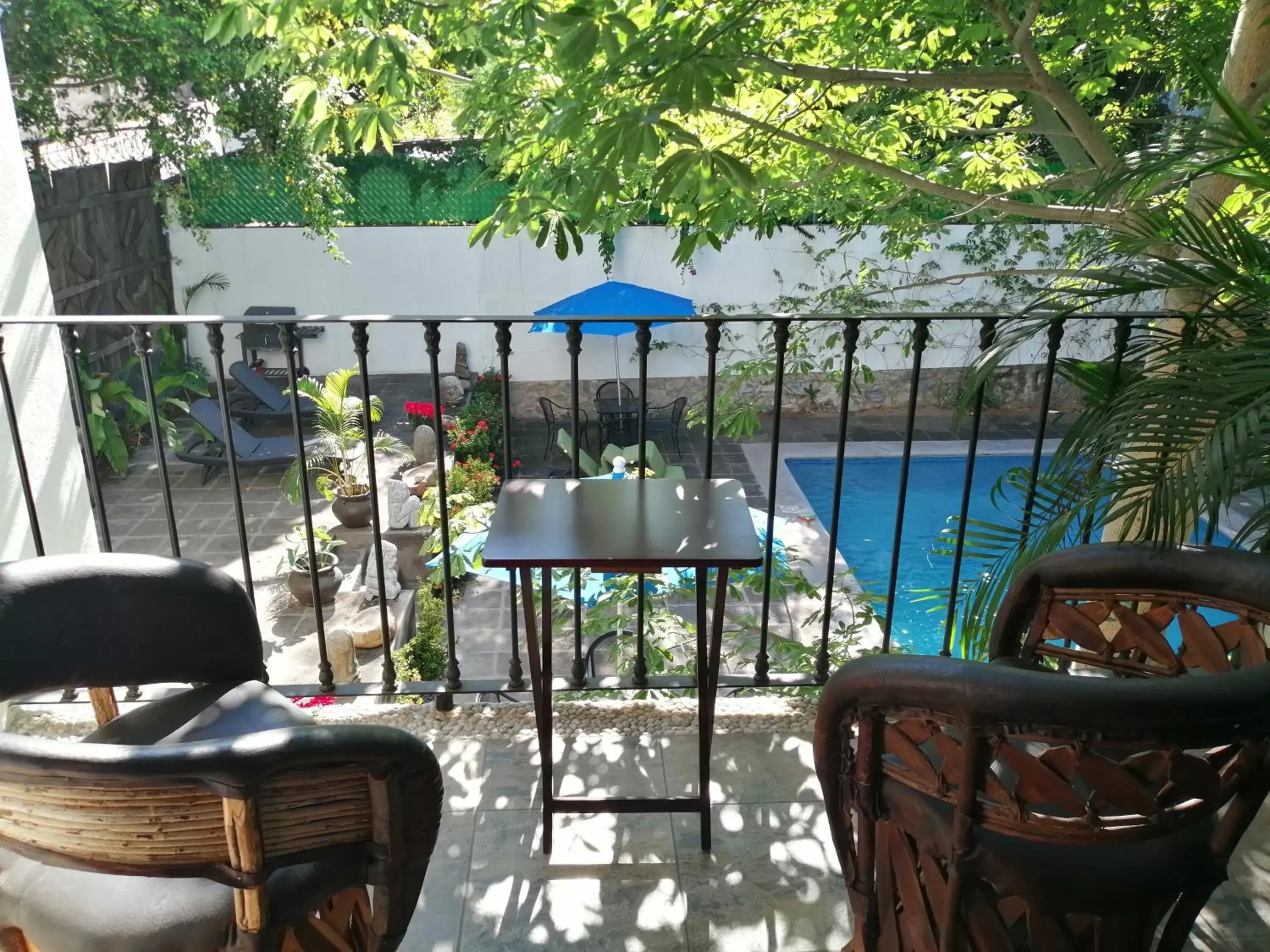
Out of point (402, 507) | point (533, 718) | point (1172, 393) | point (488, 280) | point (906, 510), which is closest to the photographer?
point (1172, 393)

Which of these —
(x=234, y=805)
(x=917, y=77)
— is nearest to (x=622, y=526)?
(x=234, y=805)

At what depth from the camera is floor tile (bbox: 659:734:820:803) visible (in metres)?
2.15

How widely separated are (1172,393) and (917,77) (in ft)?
4.70

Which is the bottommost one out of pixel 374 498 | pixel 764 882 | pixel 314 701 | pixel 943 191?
pixel 314 701

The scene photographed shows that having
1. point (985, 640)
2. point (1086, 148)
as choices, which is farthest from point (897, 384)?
point (985, 640)

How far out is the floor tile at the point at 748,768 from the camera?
2.15m

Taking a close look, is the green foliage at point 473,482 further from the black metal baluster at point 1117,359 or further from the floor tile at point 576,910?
the black metal baluster at point 1117,359

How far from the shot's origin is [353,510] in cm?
803

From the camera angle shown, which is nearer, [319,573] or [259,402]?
[319,573]

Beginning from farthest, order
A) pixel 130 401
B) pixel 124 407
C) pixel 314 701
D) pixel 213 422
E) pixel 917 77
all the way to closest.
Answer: pixel 124 407 < pixel 130 401 < pixel 213 422 < pixel 314 701 < pixel 917 77

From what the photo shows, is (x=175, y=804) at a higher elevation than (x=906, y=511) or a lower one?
higher

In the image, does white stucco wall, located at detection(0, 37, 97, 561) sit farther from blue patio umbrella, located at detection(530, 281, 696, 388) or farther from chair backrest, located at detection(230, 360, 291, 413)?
chair backrest, located at detection(230, 360, 291, 413)

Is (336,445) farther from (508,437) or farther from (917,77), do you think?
(917,77)

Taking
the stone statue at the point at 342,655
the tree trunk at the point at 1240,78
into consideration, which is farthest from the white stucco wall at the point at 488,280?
the tree trunk at the point at 1240,78
